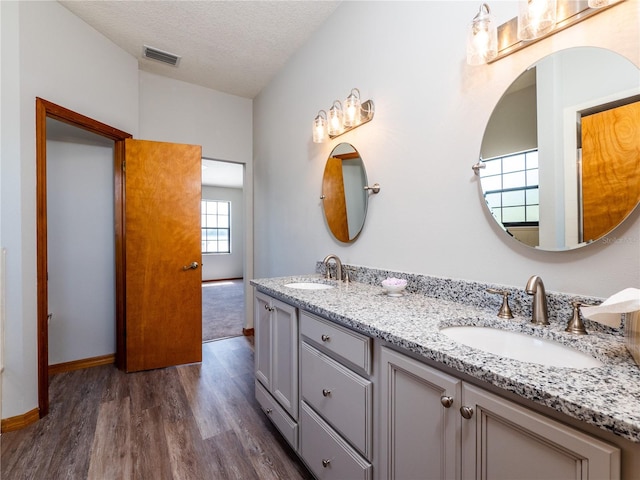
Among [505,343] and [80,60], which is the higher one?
[80,60]

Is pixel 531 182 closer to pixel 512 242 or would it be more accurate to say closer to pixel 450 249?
pixel 512 242

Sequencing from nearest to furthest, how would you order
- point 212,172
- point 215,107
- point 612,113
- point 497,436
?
point 497,436, point 612,113, point 215,107, point 212,172

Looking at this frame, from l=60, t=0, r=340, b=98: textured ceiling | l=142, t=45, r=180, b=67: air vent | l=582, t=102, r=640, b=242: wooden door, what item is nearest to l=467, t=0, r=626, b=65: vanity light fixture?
l=582, t=102, r=640, b=242: wooden door

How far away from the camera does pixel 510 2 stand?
1190 millimetres

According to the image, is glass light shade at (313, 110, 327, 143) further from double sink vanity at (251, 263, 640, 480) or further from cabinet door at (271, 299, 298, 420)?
cabinet door at (271, 299, 298, 420)

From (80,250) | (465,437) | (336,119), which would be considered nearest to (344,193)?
(336,119)

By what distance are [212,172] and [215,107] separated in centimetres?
297

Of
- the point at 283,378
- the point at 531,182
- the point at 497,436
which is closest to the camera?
the point at 497,436

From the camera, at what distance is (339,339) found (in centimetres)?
124

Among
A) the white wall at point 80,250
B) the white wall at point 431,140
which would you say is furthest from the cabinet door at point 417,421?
the white wall at point 80,250

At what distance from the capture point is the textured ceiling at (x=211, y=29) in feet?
7.16

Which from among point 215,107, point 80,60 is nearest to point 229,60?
point 215,107

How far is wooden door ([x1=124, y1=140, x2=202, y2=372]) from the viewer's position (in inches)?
106

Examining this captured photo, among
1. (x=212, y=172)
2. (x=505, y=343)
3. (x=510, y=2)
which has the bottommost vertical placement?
(x=505, y=343)
